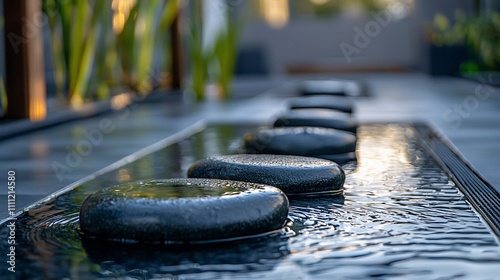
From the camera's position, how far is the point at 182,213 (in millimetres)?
2105

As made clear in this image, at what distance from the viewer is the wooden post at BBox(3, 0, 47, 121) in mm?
5113

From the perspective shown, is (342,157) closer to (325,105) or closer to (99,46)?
(325,105)

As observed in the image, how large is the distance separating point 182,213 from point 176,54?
747 centimetres

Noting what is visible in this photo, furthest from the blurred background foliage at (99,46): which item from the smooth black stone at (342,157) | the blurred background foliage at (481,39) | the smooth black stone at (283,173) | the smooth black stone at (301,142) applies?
the blurred background foliage at (481,39)

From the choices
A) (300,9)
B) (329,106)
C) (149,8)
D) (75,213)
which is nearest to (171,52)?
(149,8)

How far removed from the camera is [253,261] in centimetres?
193

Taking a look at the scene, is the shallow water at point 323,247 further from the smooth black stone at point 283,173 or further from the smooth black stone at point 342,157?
the smooth black stone at point 342,157

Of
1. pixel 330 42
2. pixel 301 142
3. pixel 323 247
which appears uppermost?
pixel 330 42

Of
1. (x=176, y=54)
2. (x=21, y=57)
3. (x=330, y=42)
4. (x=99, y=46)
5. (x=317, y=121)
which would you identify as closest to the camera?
(x=317, y=121)

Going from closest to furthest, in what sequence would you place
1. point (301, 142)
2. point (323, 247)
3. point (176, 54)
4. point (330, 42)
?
point (323, 247) → point (301, 142) → point (176, 54) → point (330, 42)

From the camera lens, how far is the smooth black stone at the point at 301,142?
12.1 feet

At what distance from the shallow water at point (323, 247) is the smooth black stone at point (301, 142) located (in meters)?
0.69

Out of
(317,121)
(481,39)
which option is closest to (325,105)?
(317,121)

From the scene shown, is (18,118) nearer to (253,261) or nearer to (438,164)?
(438,164)
